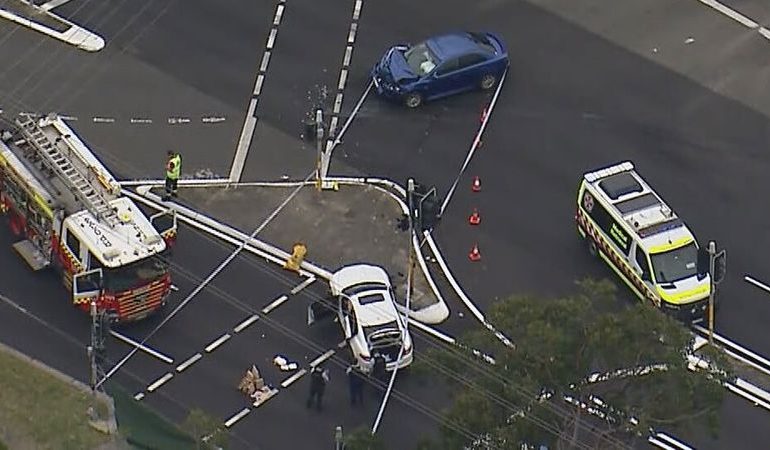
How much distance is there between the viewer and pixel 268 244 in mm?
47656

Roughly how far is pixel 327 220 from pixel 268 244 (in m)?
1.78

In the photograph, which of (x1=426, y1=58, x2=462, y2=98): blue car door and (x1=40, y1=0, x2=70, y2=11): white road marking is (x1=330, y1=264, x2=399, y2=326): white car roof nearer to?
(x1=426, y1=58, x2=462, y2=98): blue car door

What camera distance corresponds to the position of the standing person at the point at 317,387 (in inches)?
1681

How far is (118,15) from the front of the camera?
5544 cm

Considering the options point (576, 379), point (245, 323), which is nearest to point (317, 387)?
point (245, 323)

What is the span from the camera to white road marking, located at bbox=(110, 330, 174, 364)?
44188mm

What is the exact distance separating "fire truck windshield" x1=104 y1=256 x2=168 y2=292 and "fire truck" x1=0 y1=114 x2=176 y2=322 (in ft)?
0.08

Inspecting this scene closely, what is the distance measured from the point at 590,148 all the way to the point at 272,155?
8.59 metres

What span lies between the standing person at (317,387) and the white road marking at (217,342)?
258cm

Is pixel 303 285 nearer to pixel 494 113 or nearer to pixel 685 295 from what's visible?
pixel 494 113

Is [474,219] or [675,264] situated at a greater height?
[675,264]

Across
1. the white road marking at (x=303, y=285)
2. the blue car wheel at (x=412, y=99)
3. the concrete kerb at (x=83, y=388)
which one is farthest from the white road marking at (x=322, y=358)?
the blue car wheel at (x=412, y=99)

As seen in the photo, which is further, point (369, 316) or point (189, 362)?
point (189, 362)

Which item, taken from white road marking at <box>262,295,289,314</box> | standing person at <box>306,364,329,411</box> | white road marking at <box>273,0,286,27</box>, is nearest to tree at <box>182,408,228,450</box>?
standing person at <box>306,364,329,411</box>
